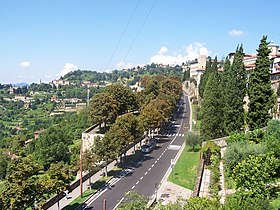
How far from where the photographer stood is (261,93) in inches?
1439

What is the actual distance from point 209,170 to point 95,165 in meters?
13.3

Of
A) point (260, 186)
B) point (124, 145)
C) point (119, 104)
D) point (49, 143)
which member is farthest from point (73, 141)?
point (260, 186)

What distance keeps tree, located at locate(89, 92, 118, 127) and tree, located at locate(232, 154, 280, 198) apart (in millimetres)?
33399

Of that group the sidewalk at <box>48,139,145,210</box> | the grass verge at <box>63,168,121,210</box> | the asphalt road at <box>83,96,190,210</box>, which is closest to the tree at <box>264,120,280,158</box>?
the asphalt road at <box>83,96,190,210</box>

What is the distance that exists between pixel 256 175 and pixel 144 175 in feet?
65.1

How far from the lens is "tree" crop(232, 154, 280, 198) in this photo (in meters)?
21.9

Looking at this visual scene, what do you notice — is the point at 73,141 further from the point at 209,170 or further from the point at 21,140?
the point at 209,170

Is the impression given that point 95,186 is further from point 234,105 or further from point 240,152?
point 234,105

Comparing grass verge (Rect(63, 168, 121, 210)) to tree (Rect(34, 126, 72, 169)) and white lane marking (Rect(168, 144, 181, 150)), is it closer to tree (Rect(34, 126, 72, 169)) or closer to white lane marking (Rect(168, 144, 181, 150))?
white lane marking (Rect(168, 144, 181, 150))

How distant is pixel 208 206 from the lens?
17.4m

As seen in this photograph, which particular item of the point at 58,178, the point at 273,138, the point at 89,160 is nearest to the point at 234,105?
the point at 273,138

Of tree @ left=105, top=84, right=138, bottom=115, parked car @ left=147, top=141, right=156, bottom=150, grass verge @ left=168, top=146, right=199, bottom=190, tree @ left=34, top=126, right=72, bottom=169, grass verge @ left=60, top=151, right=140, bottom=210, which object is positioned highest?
tree @ left=105, top=84, right=138, bottom=115

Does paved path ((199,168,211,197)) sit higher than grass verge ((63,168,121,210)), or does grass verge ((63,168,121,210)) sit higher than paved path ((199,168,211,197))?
paved path ((199,168,211,197))

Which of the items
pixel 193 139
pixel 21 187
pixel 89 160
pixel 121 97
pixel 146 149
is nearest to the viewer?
pixel 21 187
